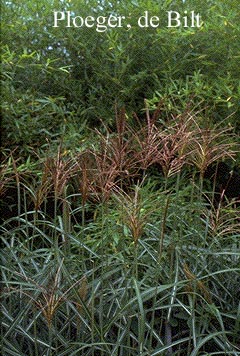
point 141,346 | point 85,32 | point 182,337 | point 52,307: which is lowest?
point 182,337

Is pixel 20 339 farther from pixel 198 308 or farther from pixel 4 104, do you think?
pixel 4 104

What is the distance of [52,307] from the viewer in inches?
104

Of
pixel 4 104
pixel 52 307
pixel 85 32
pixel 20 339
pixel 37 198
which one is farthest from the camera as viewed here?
pixel 85 32

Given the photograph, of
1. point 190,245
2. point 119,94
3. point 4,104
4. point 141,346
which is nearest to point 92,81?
point 119,94

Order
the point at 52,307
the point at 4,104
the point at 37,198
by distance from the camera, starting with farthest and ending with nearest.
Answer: the point at 4,104 < the point at 37,198 < the point at 52,307

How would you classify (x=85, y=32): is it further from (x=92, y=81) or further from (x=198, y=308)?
(x=198, y=308)

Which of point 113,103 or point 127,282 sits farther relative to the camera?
point 113,103

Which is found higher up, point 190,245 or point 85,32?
point 85,32

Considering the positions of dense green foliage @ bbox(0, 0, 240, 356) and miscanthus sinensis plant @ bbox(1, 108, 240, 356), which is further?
dense green foliage @ bbox(0, 0, 240, 356)

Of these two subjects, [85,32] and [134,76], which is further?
[85,32]

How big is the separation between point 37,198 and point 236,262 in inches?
38.3

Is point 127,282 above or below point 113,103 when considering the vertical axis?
below

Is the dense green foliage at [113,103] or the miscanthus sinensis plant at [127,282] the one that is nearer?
the miscanthus sinensis plant at [127,282]

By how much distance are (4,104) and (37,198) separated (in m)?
1.80
